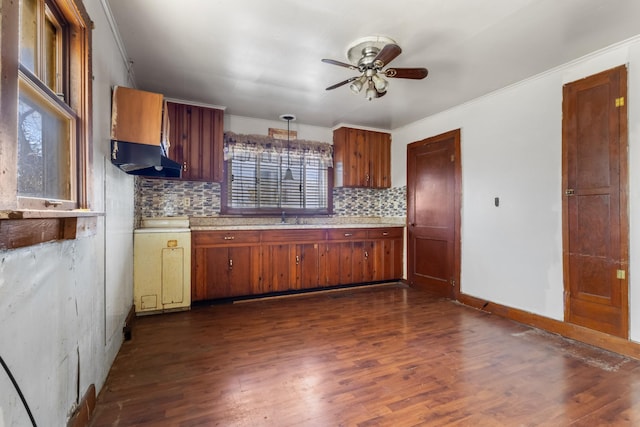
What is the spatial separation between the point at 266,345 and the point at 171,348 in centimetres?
76

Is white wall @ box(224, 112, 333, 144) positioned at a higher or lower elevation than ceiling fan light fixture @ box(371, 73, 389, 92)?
higher

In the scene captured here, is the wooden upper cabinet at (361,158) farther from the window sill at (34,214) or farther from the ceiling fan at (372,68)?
the window sill at (34,214)

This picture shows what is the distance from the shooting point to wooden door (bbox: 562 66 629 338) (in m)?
2.35

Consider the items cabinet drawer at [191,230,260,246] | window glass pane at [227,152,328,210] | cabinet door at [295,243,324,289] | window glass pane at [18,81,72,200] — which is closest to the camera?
window glass pane at [18,81,72,200]

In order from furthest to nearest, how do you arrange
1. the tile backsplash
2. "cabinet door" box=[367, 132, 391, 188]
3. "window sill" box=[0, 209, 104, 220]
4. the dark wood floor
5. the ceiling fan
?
"cabinet door" box=[367, 132, 391, 188], the tile backsplash, the ceiling fan, the dark wood floor, "window sill" box=[0, 209, 104, 220]

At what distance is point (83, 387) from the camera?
4.90 feet

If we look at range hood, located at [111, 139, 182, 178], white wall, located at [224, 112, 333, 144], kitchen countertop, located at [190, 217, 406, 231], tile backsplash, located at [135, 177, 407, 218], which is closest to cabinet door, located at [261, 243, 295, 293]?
kitchen countertop, located at [190, 217, 406, 231]

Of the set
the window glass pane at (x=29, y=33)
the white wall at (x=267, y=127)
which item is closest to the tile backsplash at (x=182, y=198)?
the white wall at (x=267, y=127)

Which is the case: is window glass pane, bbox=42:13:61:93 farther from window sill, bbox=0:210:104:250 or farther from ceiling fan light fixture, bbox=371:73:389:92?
ceiling fan light fixture, bbox=371:73:389:92

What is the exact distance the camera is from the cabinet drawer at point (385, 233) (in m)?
4.40

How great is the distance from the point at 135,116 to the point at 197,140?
5.20ft

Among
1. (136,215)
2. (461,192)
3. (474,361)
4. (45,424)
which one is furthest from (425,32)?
(136,215)

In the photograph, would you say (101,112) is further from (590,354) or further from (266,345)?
(590,354)

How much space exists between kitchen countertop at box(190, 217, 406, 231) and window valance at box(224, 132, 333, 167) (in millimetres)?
890
